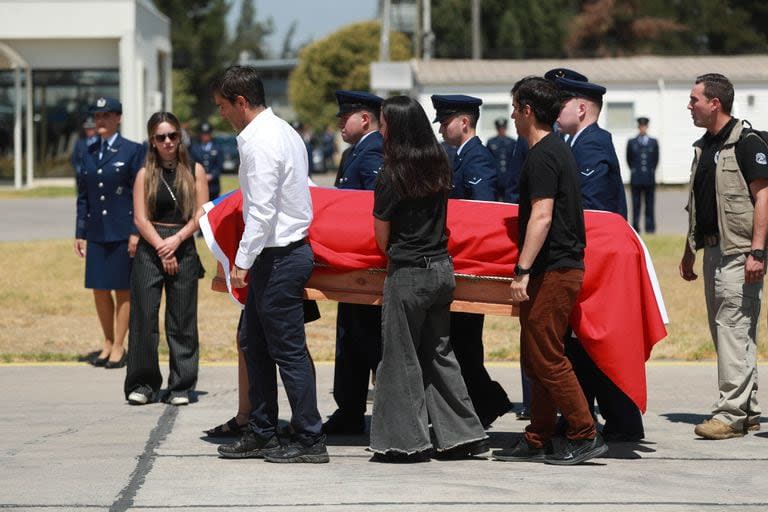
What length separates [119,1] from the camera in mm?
34781

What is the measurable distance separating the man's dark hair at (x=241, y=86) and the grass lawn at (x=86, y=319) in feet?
13.6

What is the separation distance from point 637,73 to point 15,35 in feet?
54.4

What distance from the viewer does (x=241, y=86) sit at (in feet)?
22.6

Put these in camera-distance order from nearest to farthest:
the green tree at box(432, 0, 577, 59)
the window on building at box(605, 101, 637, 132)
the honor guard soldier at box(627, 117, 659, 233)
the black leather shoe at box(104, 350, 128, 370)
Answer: the black leather shoe at box(104, 350, 128, 370) → the honor guard soldier at box(627, 117, 659, 233) → the window on building at box(605, 101, 637, 132) → the green tree at box(432, 0, 577, 59)

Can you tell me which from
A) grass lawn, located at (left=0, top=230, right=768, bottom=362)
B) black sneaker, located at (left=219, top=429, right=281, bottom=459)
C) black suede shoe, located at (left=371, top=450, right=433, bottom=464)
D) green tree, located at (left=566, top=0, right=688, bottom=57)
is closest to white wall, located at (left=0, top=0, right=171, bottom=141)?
grass lawn, located at (left=0, top=230, right=768, bottom=362)

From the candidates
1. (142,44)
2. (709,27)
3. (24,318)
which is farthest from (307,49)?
(24,318)

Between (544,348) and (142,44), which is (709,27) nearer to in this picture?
(142,44)

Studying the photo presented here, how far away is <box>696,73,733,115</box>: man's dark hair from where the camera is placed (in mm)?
7559

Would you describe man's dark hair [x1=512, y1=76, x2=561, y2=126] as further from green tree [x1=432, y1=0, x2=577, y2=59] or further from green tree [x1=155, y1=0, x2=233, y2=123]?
green tree [x1=155, y1=0, x2=233, y2=123]

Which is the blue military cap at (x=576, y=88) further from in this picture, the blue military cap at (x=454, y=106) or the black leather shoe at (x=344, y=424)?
the black leather shoe at (x=344, y=424)

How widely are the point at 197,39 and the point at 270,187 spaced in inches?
2484

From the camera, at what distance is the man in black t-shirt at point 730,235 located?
294 inches

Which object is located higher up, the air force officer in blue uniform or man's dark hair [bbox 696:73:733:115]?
man's dark hair [bbox 696:73:733:115]

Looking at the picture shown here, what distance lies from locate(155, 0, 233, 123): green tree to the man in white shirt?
59.6 meters
